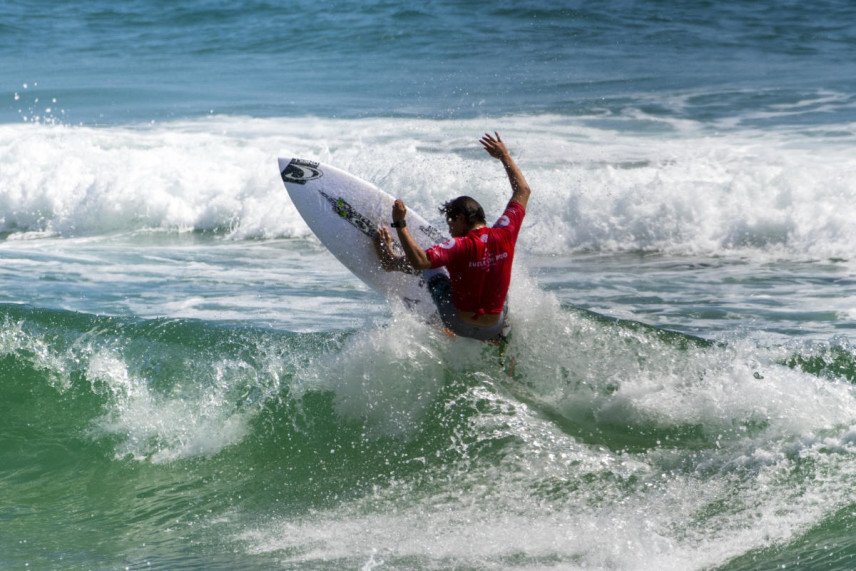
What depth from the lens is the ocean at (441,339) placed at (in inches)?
167

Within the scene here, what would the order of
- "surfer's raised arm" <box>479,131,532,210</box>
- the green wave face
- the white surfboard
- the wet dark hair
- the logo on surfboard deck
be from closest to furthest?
the green wave face, the wet dark hair, "surfer's raised arm" <box>479,131,532,210</box>, the white surfboard, the logo on surfboard deck

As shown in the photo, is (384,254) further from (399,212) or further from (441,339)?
(399,212)

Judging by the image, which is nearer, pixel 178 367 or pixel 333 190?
pixel 178 367

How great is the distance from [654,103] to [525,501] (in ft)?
41.9

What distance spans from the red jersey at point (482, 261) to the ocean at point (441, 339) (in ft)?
1.34

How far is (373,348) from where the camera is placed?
5.54 metres

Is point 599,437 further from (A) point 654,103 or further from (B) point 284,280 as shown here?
(A) point 654,103

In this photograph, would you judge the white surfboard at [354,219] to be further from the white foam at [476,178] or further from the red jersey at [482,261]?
the white foam at [476,178]

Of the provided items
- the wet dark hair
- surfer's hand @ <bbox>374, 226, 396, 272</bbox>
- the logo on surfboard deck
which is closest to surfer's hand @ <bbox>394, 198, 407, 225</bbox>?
the wet dark hair

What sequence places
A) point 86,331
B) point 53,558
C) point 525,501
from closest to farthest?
point 53,558, point 525,501, point 86,331

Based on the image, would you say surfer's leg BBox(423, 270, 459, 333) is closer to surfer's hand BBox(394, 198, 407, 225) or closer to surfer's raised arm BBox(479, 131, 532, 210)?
surfer's raised arm BBox(479, 131, 532, 210)

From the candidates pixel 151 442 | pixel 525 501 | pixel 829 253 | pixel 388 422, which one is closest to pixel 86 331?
pixel 151 442

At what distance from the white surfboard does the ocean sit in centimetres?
34

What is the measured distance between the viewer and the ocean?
4.25 meters
